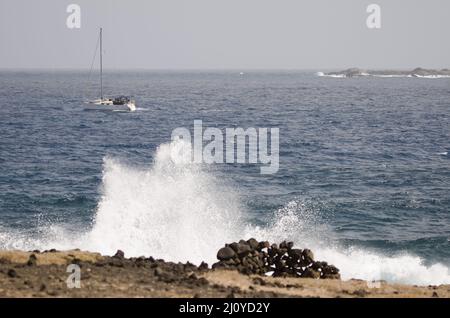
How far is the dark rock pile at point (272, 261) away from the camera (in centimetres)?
1881

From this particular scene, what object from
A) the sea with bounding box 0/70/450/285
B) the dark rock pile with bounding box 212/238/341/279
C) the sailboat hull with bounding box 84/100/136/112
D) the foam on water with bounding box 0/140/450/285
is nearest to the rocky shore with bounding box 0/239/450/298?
the dark rock pile with bounding box 212/238/341/279

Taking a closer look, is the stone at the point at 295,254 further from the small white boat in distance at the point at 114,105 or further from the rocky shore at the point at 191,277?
the small white boat in distance at the point at 114,105

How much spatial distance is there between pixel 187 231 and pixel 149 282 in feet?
43.6

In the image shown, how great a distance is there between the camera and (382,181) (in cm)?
4159

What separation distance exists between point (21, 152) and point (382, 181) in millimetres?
26369

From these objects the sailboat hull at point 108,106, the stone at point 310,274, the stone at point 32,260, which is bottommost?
the stone at point 310,274

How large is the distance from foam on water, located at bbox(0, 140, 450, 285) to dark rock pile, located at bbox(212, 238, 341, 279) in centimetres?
619

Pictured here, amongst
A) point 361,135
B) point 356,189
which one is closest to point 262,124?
point 361,135

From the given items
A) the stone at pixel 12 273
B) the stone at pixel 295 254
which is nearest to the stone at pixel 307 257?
the stone at pixel 295 254

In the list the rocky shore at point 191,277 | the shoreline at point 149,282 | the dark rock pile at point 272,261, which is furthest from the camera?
the dark rock pile at point 272,261

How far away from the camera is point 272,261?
19.4 metres

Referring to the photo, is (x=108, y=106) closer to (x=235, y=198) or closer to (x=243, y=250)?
(x=235, y=198)
